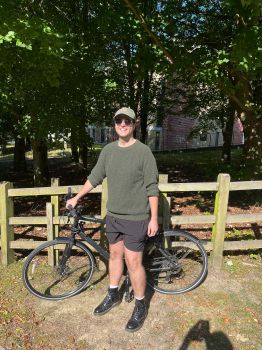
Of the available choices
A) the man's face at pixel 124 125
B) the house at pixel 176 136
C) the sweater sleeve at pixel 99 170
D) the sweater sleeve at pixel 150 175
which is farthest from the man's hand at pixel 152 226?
the house at pixel 176 136

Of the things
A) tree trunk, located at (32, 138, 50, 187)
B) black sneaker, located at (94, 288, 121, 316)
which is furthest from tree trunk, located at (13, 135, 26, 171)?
black sneaker, located at (94, 288, 121, 316)

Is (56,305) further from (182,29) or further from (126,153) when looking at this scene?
(182,29)

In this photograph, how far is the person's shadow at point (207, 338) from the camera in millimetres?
3967

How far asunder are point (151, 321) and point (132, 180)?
1.79 meters

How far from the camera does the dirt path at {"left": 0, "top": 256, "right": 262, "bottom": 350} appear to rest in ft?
13.2

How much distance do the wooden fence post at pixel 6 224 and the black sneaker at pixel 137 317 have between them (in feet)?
8.13

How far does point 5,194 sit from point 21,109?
206 inches

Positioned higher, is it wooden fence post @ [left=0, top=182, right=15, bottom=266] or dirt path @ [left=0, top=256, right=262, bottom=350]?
wooden fence post @ [left=0, top=182, right=15, bottom=266]

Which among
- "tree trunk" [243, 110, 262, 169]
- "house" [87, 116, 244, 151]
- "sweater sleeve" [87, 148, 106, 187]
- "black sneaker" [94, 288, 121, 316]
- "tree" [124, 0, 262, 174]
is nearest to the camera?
"sweater sleeve" [87, 148, 106, 187]

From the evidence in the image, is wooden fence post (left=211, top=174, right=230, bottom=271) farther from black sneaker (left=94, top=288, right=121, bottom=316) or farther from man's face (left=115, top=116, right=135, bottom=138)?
man's face (left=115, top=116, right=135, bottom=138)

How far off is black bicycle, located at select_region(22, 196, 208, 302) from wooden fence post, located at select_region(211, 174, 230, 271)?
29 cm

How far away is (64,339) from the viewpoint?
4.09m

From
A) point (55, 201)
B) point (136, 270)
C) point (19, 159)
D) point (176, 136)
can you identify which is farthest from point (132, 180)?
point (176, 136)

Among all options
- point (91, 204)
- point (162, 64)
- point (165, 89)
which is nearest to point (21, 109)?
point (91, 204)
